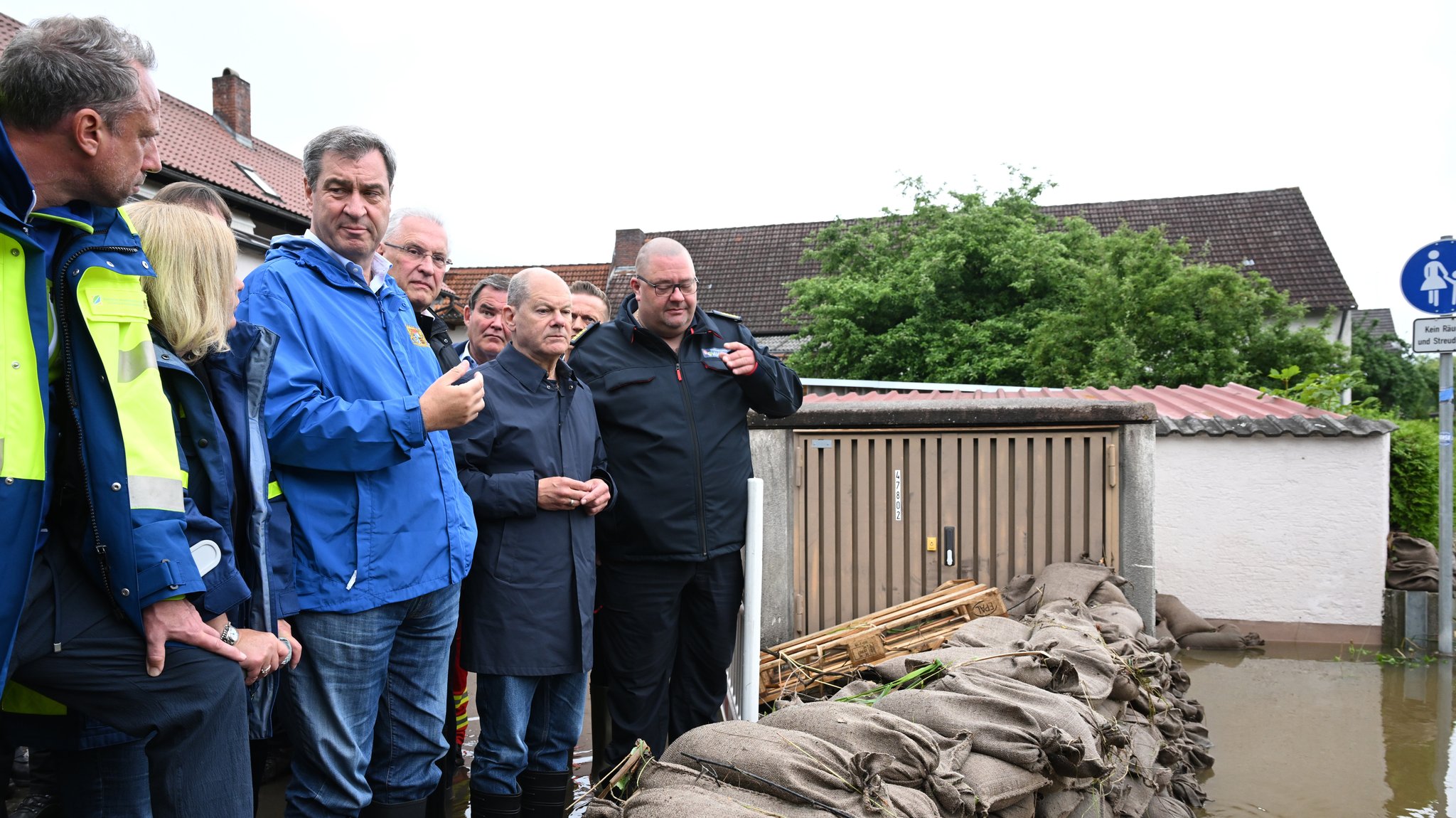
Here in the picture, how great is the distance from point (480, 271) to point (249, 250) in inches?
717

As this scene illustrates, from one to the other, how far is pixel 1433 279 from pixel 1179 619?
9.46ft

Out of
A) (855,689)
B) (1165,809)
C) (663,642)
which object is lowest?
(1165,809)

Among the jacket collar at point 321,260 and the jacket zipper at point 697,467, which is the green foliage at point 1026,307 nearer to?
the jacket zipper at point 697,467

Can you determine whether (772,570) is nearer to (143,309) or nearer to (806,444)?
(806,444)

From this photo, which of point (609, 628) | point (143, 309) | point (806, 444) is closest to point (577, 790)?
point (609, 628)

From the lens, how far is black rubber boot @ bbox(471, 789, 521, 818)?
3.03 meters

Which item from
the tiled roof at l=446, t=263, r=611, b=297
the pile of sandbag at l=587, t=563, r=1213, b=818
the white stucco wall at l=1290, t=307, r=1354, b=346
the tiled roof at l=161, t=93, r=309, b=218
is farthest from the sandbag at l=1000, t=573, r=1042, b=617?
the tiled roof at l=446, t=263, r=611, b=297

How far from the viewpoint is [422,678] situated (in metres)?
2.70

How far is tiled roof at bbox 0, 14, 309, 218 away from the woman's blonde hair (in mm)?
16713

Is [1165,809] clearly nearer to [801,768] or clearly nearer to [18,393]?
[801,768]

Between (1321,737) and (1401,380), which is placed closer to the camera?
(1321,737)

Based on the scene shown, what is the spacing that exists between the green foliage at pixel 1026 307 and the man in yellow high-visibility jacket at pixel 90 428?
1538cm

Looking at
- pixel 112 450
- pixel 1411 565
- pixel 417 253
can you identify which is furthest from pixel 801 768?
pixel 1411 565

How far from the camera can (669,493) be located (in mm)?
3623
